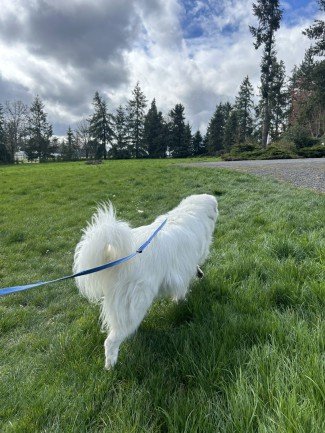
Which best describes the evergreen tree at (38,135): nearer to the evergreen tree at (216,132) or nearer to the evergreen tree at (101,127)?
the evergreen tree at (101,127)

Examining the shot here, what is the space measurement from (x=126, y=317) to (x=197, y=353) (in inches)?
25.1

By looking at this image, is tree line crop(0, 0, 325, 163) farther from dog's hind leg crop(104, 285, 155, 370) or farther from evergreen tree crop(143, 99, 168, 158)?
dog's hind leg crop(104, 285, 155, 370)

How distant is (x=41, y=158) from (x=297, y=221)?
197ft

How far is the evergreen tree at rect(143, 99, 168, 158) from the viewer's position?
5881cm

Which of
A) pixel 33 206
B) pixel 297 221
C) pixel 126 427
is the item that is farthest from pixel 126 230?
pixel 33 206

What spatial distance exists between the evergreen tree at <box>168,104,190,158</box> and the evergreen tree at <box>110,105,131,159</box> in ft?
29.4

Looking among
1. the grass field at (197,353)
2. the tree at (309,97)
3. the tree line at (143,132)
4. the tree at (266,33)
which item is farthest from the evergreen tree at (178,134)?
the grass field at (197,353)

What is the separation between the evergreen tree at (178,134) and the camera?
194ft

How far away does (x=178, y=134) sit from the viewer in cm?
5975

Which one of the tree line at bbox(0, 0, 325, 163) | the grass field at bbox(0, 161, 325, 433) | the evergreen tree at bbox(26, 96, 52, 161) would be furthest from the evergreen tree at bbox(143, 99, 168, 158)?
the grass field at bbox(0, 161, 325, 433)

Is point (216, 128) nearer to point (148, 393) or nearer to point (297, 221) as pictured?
point (297, 221)

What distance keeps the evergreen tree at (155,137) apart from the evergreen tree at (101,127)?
7.30 meters

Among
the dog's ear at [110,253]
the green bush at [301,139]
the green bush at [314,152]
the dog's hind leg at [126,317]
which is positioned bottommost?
the dog's hind leg at [126,317]

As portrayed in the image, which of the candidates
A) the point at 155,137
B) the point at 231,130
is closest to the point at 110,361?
the point at 231,130
